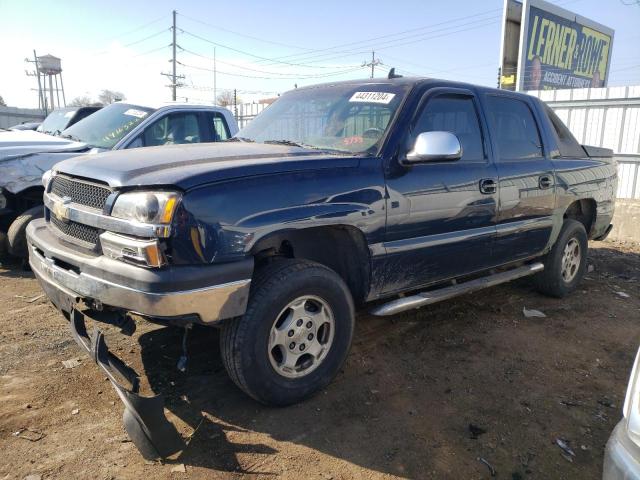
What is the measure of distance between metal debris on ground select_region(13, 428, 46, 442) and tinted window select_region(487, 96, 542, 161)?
146 inches

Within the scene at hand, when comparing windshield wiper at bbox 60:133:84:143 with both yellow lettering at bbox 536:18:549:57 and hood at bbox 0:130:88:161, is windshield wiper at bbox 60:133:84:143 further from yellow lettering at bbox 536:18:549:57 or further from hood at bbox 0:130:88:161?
yellow lettering at bbox 536:18:549:57

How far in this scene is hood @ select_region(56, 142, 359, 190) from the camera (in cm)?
244

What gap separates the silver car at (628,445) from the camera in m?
1.56

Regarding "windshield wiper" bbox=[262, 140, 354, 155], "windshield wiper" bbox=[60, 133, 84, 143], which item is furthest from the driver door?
"windshield wiper" bbox=[60, 133, 84, 143]

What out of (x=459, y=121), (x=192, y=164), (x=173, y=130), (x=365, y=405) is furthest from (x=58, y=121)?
(x=365, y=405)

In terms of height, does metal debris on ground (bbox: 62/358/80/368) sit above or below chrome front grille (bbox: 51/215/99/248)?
below

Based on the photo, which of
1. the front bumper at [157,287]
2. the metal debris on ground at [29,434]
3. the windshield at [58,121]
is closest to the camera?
the front bumper at [157,287]

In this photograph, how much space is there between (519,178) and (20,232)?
4.81 metres

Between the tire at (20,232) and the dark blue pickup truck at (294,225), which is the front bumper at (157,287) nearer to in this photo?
the dark blue pickup truck at (294,225)

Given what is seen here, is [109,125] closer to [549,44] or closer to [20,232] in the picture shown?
[20,232]

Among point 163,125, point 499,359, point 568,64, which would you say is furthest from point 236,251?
point 568,64

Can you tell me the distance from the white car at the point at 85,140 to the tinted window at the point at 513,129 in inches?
147

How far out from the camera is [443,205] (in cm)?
347

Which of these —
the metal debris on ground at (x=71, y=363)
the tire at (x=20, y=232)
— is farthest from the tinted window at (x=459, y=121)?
the tire at (x=20, y=232)
